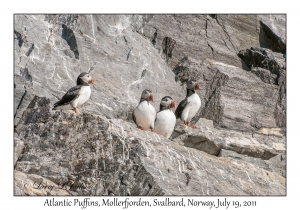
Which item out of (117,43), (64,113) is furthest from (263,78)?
(64,113)

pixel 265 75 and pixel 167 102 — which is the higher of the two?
pixel 265 75

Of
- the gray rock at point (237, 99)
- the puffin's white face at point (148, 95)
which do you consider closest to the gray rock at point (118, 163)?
the puffin's white face at point (148, 95)

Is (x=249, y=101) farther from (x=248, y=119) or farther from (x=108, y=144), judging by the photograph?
(x=108, y=144)

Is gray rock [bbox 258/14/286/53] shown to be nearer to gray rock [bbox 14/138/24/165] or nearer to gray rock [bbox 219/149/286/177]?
gray rock [bbox 219/149/286/177]

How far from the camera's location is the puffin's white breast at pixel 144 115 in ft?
49.1

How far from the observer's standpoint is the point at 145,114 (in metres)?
14.9

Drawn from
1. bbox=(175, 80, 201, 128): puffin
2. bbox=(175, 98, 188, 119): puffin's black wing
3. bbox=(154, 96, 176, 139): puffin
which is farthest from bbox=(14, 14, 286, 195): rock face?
bbox=(154, 96, 176, 139): puffin

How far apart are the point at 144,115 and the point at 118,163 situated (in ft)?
8.42

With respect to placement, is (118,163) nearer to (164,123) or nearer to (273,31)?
(164,123)

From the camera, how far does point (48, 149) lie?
13281 mm

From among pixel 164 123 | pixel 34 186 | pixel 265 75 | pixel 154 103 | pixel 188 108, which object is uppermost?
pixel 265 75

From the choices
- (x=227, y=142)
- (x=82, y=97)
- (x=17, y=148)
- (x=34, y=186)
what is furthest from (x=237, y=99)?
(x=34, y=186)

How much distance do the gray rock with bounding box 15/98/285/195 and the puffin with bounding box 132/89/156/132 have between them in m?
1.24

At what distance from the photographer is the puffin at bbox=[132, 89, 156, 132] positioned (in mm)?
14961
